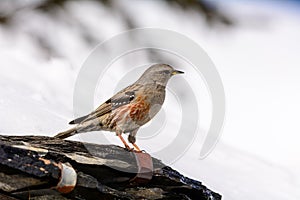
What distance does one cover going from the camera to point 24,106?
700cm

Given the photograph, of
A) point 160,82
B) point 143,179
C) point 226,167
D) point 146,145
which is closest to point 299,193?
point 226,167

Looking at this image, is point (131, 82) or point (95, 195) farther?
point (131, 82)

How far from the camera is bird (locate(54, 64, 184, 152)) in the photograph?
15.6ft

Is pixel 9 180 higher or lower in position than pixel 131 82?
lower

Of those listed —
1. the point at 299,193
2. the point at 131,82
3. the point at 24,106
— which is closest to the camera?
the point at 131,82

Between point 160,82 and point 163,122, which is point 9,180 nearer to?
point 160,82

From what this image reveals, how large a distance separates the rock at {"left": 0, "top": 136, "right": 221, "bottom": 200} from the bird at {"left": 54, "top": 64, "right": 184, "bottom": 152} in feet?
1.29

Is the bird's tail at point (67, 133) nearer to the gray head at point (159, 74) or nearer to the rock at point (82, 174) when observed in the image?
the rock at point (82, 174)

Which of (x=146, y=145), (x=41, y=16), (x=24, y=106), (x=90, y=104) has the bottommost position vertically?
(x=41, y=16)

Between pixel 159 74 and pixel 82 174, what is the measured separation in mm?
1763

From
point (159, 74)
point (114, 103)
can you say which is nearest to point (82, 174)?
point (114, 103)

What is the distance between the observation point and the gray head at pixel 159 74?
5.06m

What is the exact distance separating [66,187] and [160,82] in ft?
6.11

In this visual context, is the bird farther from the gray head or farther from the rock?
the rock
